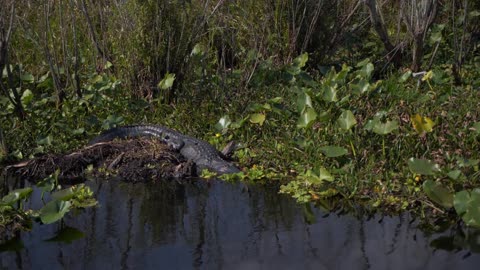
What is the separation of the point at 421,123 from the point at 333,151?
58 centimetres

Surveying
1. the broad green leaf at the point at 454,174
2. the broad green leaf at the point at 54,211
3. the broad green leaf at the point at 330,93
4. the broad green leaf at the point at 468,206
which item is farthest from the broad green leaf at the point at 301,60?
the broad green leaf at the point at 54,211

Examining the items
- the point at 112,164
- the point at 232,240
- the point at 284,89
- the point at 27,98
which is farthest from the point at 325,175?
the point at 27,98

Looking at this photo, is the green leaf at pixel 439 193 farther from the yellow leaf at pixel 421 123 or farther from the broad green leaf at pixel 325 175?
Result: the broad green leaf at pixel 325 175

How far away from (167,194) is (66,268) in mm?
1355

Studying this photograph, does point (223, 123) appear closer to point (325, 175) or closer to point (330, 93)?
point (330, 93)

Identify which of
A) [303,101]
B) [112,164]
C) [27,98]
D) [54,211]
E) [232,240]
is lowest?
[232,240]

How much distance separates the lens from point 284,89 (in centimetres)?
691

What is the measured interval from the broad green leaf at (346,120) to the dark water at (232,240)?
0.65 m

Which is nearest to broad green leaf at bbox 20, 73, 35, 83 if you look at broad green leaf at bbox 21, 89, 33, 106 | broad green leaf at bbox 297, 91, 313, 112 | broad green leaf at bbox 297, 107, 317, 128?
broad green leaf at bbox 21, 89, 33, 106

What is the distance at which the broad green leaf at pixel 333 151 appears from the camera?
17.1 ft

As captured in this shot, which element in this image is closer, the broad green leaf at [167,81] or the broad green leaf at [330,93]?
the broad green leaf at [330,93]

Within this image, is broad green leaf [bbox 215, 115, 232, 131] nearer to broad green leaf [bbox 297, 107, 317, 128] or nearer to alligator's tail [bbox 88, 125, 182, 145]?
alligator's tail [bbox 88, 125, 182, 145]

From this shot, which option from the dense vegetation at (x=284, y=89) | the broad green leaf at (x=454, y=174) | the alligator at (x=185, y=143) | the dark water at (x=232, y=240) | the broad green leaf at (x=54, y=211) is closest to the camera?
the dark water at (x=232, y=240)

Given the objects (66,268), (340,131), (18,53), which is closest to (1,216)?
(66,268)
